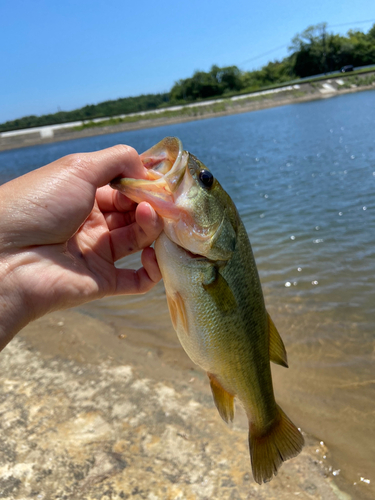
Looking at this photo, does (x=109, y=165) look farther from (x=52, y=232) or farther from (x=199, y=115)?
(x=199, y=115)

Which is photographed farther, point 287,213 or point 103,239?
point 287,213

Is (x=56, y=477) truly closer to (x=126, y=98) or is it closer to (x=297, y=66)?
(x=297, y=66)

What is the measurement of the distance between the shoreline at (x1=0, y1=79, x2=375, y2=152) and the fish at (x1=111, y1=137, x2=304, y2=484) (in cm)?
7680

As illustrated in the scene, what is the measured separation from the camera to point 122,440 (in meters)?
3.46

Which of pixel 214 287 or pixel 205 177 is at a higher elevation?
pixel 205 177

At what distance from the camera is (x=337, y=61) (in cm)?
9762

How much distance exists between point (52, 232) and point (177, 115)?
80150 millimetres

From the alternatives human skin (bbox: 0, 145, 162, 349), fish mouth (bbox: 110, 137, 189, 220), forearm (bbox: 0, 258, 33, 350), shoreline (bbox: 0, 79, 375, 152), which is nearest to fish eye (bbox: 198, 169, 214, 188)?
fish mouth (bbox: 110, 137, 189, 220)

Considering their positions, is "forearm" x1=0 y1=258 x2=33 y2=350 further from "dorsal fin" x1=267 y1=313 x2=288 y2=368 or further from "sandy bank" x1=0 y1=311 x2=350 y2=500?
"dorsal fin" x1=267 y1=313 x2=288 y2=368

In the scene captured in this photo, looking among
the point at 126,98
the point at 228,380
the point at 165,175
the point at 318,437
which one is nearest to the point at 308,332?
the point at 318,437

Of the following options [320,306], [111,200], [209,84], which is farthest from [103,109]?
[111,200]

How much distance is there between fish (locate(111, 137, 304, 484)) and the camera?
228cm

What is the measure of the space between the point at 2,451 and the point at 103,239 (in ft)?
6.76

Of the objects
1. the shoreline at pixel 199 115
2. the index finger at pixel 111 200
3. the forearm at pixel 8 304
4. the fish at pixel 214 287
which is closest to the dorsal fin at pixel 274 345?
the fish at pixel 214 287
